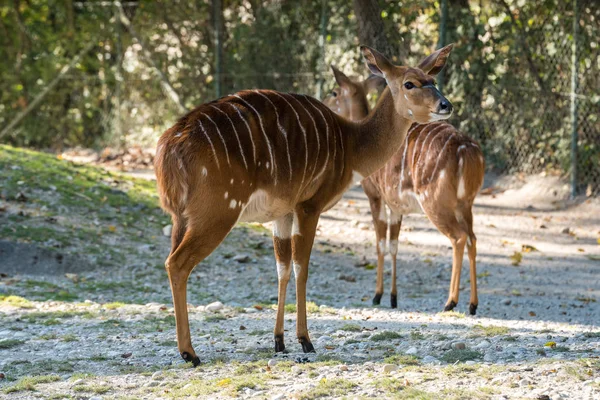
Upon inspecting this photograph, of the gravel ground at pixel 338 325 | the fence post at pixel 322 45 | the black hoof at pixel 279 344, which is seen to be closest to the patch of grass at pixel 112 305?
the gravel ground at pixel 338 325

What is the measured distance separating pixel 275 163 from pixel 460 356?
141 cm

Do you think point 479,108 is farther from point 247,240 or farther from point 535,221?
point 247,240

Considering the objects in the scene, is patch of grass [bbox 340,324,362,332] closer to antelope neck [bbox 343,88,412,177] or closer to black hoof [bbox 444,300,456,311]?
antelope neck [bbox 343,88,412,177]

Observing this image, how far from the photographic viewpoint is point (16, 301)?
6281mm

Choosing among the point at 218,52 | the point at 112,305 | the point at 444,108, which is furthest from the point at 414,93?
the point at 218,52

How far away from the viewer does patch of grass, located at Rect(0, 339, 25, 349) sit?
501cm

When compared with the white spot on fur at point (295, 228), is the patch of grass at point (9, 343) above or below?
below

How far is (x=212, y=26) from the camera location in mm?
14516

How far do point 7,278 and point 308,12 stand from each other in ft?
25.3

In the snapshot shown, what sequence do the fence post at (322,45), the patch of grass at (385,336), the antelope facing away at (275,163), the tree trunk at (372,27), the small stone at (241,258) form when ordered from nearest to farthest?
the antelope facing away at (275,163), the patch of grass at (385,336), the small stone at (241,258), the tree trunk at (372,27), the fence post at (322,45)

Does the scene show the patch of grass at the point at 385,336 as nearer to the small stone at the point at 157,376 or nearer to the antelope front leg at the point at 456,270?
the small stone at the point at 157,376

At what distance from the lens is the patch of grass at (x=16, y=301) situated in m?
6.18

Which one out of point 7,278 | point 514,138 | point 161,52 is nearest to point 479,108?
point 514,138

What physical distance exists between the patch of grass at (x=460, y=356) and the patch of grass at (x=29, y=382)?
1.96 meters
